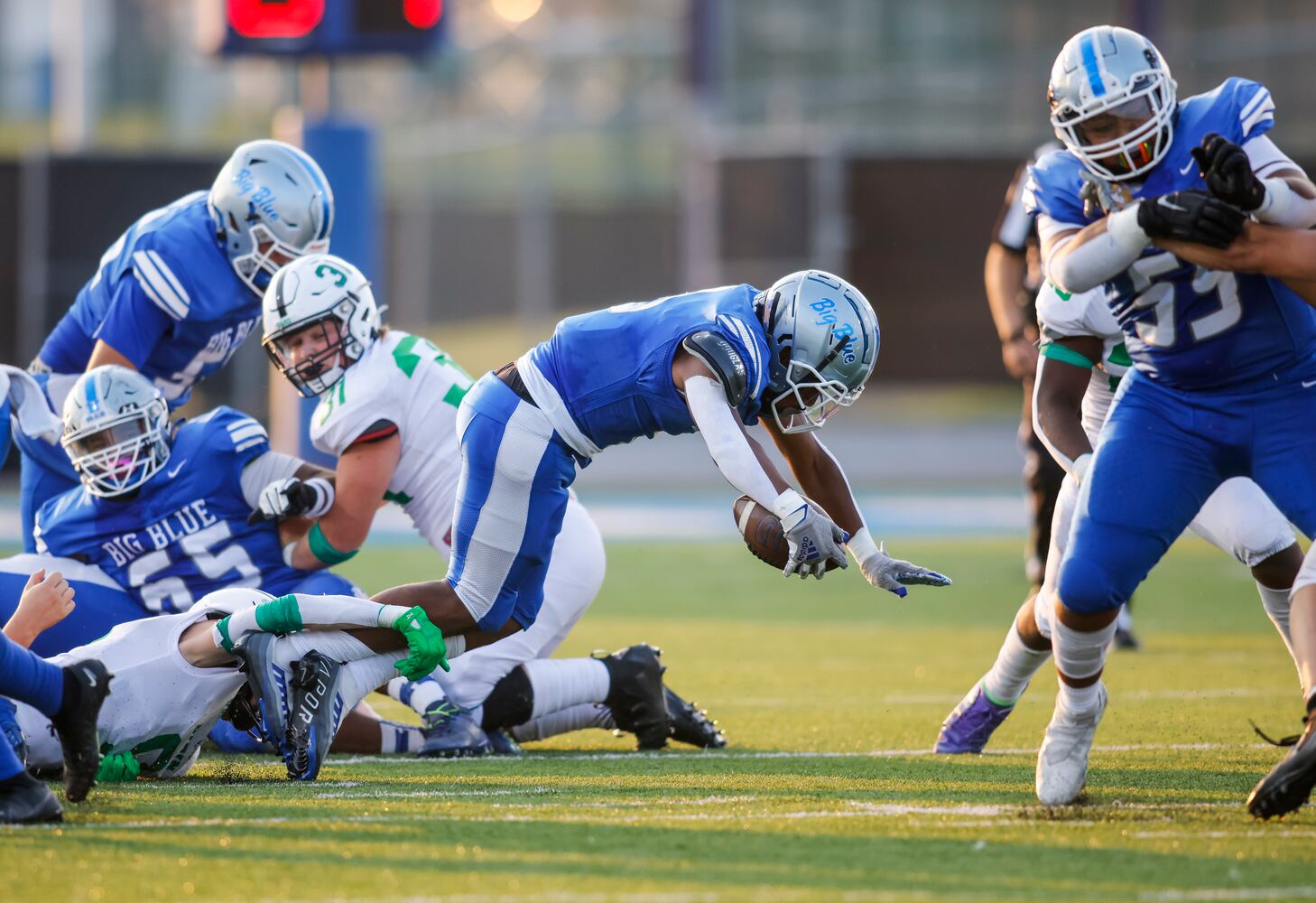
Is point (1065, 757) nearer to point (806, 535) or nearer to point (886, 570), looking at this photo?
point (886, 570)

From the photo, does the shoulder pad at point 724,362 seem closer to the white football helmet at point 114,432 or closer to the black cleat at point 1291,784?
the black cleat at point 1291,784

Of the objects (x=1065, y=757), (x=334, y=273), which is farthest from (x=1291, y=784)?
(x=334, y=273)

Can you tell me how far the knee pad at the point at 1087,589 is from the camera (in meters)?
3.88

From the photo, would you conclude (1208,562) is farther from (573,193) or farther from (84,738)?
(573,193)

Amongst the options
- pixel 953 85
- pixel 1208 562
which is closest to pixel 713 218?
pixel 953 85

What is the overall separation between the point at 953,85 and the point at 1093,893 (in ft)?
54.6

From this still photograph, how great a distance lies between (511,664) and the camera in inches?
199

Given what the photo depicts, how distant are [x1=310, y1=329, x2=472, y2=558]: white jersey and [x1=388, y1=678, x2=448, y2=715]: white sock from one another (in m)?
0.46

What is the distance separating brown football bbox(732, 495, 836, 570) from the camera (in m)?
3.96

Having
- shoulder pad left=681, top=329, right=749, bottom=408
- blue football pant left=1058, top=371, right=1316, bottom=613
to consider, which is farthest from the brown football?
blue football pant left=1058, top=371, right=1316, bottom=613

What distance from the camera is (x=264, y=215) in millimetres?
5801

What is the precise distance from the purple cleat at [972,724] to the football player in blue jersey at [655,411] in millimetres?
690

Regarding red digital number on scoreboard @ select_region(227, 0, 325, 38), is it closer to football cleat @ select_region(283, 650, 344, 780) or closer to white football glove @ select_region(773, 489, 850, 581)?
football cleat @ select_region(283, 650, 344, 780)

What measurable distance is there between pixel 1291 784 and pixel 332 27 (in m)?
8.30
